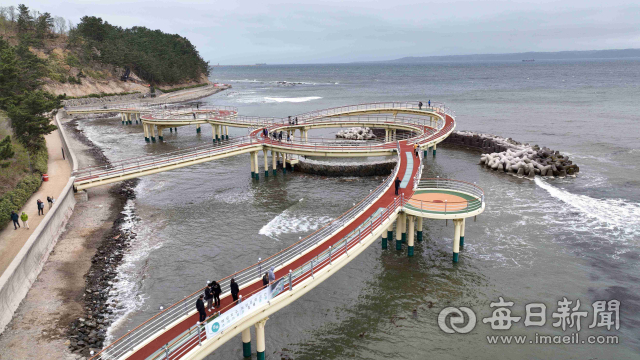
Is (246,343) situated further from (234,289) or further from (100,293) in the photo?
(100,293)

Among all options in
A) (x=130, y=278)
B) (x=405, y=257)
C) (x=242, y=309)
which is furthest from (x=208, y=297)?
(x=405, y=257)

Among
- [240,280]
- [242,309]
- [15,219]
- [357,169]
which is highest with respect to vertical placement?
[15,219]

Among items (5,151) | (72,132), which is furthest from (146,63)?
(5,151)

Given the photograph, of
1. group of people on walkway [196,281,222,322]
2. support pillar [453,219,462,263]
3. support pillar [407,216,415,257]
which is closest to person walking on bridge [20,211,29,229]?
group of people on walkway [196,281,222,322]

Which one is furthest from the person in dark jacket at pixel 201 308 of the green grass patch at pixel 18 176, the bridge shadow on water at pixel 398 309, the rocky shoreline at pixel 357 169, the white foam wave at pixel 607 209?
the rocky shoreline at pixel 357 169

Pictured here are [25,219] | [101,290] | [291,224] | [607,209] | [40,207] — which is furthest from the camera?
[607,209]

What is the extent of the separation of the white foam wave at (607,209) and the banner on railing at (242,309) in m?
24.8

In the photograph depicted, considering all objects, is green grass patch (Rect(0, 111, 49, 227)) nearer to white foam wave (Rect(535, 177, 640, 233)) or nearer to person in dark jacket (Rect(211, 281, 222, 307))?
person in dark jacket (Rect(211, 281, 222, 307))

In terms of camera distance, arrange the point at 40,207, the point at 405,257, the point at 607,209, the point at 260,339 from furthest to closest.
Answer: the point at 607,209 → the point at 40,207 → the point at 405,257 → the point at 260,339

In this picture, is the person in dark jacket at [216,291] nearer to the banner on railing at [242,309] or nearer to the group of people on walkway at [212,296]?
the group of people on walkway at [212,296]

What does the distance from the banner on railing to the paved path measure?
41.5ft

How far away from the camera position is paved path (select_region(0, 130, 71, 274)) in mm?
22259

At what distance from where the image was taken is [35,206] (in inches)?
1125

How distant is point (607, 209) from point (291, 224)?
2335 centimetres
